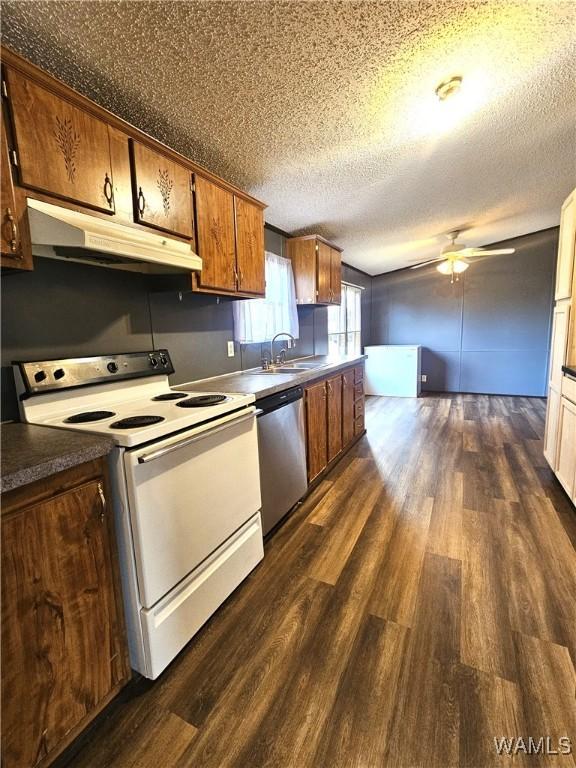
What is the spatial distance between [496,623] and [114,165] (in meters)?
2.49

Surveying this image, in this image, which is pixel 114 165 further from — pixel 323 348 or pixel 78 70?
pixel 323 348

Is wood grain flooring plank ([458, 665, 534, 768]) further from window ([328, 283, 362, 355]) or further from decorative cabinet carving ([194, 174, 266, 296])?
window ([328, 283, 362, 355])

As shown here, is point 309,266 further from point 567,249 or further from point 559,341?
point 559,341

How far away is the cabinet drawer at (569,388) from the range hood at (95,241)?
A: 2466 millimetres

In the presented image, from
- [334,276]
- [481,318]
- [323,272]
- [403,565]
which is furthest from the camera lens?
[481,318]

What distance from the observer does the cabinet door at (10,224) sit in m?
1.07

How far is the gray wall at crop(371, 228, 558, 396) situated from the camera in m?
5.65

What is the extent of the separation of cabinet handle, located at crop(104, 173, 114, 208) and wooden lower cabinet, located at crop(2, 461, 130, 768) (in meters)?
1.04

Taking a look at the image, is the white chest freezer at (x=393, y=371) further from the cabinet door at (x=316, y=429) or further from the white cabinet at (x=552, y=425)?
the cabinet door at (x=316, y=429)

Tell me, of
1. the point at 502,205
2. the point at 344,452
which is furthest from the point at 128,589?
the point at 502,205

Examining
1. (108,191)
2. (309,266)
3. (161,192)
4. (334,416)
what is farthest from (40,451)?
(309,266)

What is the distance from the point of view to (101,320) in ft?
5.55

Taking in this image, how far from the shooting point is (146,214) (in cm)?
156

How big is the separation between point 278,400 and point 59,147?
4.91 feet
